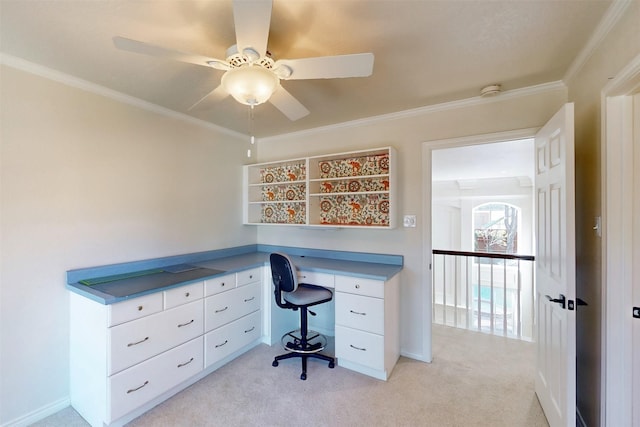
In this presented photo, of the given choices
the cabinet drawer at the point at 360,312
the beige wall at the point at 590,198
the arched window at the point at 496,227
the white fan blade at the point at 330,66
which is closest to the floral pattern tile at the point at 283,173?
the cabinet drawer at the point at 360,312

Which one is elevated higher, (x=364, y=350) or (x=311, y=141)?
(x=311, y=141)

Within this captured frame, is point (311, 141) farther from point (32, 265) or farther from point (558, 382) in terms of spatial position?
point (558, 382)

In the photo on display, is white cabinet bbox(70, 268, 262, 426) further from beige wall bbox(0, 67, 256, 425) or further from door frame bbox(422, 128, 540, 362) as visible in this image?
door frame bbox(422, 128, 540, 362)

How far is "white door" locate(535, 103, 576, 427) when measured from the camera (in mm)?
1440

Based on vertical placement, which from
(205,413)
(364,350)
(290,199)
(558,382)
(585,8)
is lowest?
(205,413)

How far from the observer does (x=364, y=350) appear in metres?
2.28

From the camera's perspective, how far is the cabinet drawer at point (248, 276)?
101 inches

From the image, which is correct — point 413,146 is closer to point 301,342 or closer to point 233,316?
point 301,342

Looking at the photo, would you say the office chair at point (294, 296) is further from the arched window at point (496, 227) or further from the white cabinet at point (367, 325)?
the arched window at point (496, 227)

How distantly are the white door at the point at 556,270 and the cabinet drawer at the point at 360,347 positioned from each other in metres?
1.08

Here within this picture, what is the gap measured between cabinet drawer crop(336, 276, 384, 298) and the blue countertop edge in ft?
0.15

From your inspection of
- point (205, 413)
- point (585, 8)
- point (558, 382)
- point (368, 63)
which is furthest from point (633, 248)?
point (205, 413)

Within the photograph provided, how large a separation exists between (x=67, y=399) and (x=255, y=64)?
261 centimetres

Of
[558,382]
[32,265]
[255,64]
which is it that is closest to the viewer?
[255,64]
